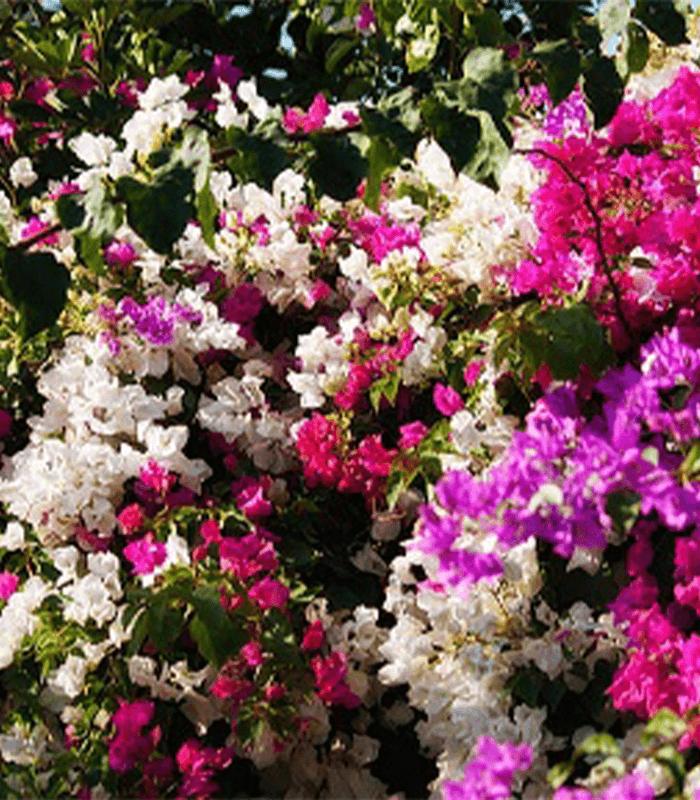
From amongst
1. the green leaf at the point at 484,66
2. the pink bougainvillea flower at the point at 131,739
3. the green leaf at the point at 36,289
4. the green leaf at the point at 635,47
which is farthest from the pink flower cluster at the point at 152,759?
the green leaf at the point at 635,47

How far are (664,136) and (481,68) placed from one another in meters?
0.68

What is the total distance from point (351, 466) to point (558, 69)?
0.76 metres

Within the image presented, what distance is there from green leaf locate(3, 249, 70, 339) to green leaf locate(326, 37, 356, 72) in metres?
1.86

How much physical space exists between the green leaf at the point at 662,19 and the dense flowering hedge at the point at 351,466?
27cm

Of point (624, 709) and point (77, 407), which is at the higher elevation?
point (624, 709)

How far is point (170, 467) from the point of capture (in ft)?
7.64

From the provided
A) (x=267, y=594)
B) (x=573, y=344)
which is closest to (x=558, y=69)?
(x=573, y=344)

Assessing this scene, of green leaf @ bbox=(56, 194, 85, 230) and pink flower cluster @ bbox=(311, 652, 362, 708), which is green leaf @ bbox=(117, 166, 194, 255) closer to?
green leaf @ bbox=(56, 194, 85, 230)

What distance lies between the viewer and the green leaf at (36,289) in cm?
165

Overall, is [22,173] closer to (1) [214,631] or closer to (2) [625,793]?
(1) [214,631]

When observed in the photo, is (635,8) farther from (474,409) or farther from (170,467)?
(170,467)

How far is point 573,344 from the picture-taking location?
6.55 ft

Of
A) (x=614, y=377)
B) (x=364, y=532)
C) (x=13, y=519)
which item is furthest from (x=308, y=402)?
(x=614, y=377)

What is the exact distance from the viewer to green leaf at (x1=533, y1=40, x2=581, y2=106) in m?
1.85
